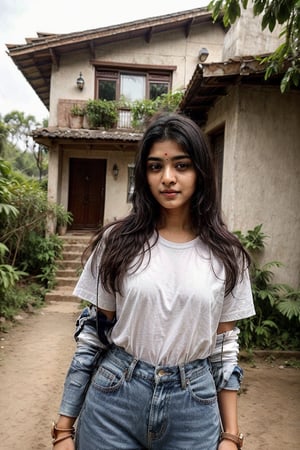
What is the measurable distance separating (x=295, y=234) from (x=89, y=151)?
24.7ft

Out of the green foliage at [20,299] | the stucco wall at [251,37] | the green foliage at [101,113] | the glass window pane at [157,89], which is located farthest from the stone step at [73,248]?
the stucco wall at [251,37]

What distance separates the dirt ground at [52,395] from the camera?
334 cm

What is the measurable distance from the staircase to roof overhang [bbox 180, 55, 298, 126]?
4728 millimetres

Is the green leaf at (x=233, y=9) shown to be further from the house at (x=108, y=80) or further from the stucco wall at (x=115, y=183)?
the stucco wall at (x=115, y=183)

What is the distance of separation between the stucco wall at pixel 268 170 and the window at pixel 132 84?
6512 mm

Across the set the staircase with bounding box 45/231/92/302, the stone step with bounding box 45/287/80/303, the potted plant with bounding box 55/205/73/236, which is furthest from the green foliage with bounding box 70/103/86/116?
the stone step with bounding box 45/287/80/303

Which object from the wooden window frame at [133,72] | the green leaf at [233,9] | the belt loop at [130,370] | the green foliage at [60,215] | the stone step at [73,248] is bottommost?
the stone step at [73,248]

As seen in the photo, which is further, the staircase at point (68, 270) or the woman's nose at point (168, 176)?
the staircase at point (68, 270)

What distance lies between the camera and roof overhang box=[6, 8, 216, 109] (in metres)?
10.1

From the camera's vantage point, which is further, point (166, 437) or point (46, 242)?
point (46, 242)

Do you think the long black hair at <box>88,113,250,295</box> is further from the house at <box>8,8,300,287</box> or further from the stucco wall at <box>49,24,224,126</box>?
the stucco wall at <box>49,24,224,126</box>

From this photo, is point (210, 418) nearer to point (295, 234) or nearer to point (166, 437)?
point (166, 437)

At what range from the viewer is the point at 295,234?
5547 mm

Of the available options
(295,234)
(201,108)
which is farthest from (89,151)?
(295,234)
